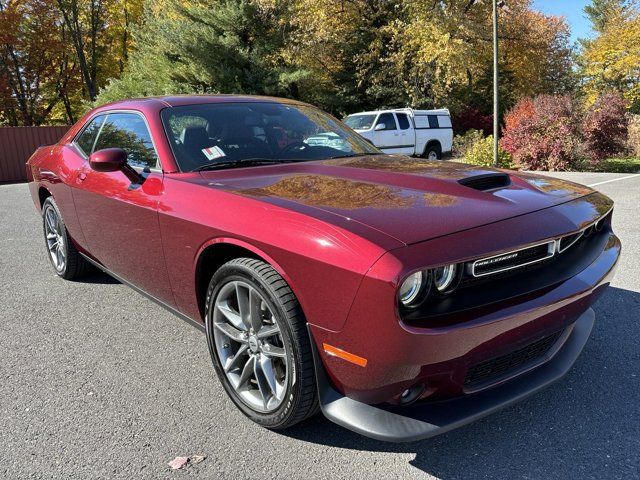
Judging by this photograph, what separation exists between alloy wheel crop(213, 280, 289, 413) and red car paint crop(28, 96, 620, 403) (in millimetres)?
228

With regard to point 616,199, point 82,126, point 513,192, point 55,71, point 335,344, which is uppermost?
point 55,71

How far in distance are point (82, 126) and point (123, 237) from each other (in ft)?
5.22

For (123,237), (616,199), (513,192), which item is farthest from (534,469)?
(616,199)

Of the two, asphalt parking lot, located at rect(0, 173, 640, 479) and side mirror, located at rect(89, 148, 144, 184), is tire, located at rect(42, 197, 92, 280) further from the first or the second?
side mirror, located at rect(89, 148, 144, 184)

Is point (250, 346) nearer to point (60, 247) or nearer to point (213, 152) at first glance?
point (213, 152)

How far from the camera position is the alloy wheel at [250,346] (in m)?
2.30

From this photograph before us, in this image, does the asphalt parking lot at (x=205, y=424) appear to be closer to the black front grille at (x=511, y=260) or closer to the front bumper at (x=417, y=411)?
the front bumper at (x=417, y=411)

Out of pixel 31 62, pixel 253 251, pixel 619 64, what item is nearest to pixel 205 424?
pixel 253 251

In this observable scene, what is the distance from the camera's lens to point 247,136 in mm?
3279

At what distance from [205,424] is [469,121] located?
95.6 feet

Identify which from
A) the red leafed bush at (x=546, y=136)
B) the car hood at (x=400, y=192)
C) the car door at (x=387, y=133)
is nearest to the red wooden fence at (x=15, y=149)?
the car door at (x=387, y=133)

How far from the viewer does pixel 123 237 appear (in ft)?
10.6

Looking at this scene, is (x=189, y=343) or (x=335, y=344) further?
(x=189, y=343)

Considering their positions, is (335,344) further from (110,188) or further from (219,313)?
(110,188)
